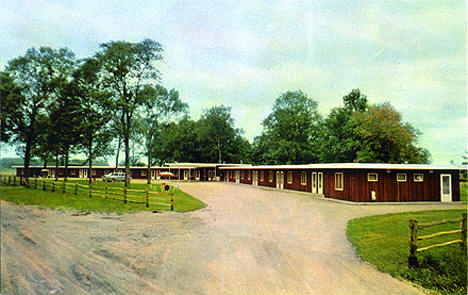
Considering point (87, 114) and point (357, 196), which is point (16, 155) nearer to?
point (87, 114)

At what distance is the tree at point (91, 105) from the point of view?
176 inches

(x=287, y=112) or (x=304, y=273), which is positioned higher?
(x=287, y=112)

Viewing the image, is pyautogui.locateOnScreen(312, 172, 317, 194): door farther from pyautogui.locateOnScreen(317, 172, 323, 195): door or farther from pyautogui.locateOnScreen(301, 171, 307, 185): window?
pyautogui.locateOnScreen(301, 171, 307, 185): window

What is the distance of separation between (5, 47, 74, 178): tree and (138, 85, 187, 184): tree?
137 centimetres

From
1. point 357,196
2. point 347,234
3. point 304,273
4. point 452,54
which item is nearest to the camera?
point 452,54

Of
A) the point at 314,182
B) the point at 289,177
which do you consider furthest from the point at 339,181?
the point at 289,177

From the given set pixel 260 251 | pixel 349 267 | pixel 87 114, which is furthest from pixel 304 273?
pixel 87 114

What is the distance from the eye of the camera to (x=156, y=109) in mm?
5469

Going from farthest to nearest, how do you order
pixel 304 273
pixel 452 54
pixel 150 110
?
pixel 150 110
pixel 304 273
pixel 452 54

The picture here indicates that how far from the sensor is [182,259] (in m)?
4.36

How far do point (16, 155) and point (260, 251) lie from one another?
4.47 meters

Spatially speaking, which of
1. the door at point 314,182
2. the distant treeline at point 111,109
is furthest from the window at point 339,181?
the distant treeline at point 111,109

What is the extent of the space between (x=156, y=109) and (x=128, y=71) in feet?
3.15

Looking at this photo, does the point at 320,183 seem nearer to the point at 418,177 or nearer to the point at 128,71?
the point at 418,177
